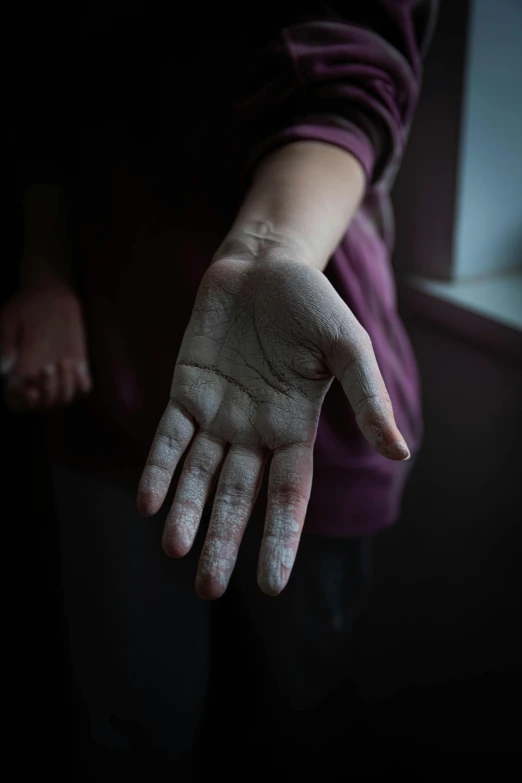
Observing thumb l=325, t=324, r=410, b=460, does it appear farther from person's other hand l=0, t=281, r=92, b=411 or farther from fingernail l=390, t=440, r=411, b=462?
person's other hand l=0, t=281, r=92, b=411

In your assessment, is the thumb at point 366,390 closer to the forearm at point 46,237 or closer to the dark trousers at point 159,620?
the dark trousers at point 159,620

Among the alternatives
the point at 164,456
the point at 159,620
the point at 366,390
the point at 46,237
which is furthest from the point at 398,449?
the point at 46,237

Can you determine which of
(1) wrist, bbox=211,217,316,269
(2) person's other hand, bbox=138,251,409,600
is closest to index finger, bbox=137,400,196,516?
(2) person's other hand, bbox=138,251,409,600

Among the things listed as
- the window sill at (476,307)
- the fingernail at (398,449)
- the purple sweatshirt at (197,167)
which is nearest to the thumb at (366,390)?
the fingernail at (398,449)

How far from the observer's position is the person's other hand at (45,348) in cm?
63

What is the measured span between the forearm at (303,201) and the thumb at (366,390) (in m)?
0.09

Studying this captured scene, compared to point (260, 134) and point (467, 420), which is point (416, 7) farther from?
point (467, 420)

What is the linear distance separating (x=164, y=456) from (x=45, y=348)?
0.98 ft

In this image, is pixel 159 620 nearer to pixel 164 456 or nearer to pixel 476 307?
pixel 164 456

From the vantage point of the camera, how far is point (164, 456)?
398 mm

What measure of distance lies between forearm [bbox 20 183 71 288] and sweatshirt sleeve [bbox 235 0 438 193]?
23 cm

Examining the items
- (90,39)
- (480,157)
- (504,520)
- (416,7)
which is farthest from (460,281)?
(90,39)

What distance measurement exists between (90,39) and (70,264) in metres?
0.20

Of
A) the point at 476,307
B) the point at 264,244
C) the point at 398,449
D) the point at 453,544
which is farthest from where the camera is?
the point at 453,544
